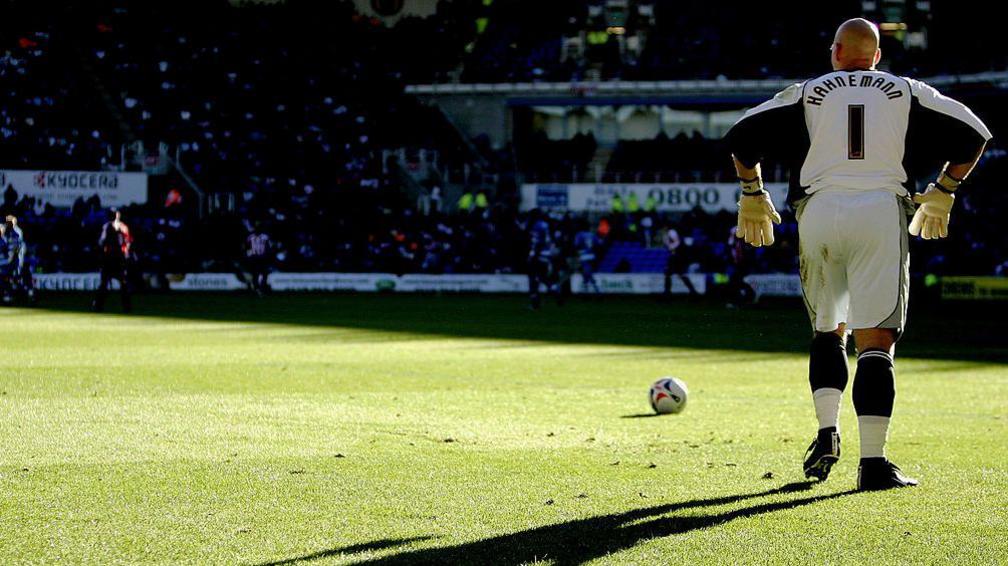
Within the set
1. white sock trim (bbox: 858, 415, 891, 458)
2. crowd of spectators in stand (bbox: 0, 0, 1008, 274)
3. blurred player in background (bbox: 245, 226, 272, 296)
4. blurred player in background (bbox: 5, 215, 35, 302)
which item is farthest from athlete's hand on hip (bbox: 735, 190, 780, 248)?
blurred player in background (bbox: 245, 226, 272, 296)

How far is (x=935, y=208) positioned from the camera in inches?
296

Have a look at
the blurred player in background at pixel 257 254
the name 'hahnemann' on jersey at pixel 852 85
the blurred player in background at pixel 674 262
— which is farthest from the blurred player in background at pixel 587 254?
the name 'hahnemann' on jersey at pixel 852 85

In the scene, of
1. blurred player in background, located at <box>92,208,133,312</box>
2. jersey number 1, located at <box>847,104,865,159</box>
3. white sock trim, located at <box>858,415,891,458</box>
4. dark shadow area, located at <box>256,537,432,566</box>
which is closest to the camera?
dark shadow area, located at <box>256,537,432,566</box>

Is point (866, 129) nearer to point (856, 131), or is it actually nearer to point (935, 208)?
point (856, 131)

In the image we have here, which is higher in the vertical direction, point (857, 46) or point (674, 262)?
point (857, 46)

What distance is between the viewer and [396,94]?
5222 cm

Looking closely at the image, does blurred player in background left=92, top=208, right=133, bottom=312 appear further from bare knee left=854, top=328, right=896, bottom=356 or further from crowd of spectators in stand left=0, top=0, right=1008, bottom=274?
bare knee left=854, top=328, right=896, bottom=356

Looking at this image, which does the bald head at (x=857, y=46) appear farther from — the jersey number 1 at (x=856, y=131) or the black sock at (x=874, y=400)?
the black sock at (x=874, y=400)

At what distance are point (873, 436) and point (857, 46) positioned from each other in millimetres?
2149

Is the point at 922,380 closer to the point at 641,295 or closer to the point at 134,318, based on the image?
the point at 134,318

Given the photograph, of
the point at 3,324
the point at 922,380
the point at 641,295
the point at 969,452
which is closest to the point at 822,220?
the point at 969,452

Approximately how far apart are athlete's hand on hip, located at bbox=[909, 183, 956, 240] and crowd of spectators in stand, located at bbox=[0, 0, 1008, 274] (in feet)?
96.0

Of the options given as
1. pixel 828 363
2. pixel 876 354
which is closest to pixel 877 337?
pixel 876 354

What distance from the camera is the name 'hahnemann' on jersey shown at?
7382 millimetres
